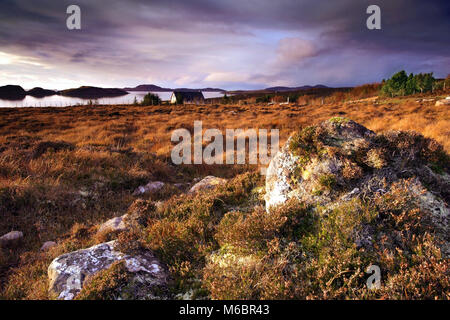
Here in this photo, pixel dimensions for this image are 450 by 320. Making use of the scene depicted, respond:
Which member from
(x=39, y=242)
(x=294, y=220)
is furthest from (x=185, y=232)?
(x=39, y=242)

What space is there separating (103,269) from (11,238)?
365cm

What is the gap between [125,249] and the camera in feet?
11.6

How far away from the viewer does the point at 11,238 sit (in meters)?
5.16

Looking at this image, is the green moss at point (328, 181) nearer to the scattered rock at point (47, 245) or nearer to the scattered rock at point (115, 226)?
the scattered rock at point (115, 226)

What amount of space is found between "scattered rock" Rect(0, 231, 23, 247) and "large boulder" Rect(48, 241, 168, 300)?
266 centimetres

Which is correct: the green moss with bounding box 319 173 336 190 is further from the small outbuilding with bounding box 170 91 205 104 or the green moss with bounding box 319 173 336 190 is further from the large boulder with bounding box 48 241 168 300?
the small outbuilding with bounding box 170 91 205 104

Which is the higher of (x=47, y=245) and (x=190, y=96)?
(x=190, y=96)

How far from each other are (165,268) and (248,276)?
129 cm

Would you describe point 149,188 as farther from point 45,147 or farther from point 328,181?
point 45,147

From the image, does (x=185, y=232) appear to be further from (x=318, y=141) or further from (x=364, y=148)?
(x=364, y=148)

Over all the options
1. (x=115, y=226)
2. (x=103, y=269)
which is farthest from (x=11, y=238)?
(x=103, y=269)

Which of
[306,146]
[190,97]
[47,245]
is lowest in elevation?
[47,245]

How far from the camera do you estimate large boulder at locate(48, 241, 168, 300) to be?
2.93 meters

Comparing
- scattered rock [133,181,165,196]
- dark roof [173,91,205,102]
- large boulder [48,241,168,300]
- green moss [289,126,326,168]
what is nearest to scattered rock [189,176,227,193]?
scattered rock [133,181,165,196]
